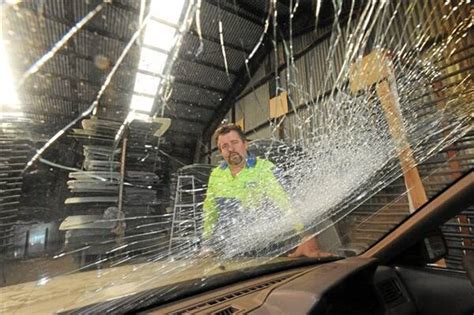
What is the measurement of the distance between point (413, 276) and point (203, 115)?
57.6 inches

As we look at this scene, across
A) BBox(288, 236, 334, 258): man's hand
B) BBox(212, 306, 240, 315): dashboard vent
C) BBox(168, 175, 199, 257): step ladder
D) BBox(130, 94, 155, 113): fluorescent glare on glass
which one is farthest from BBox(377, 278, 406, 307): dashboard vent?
BBox(130, 94, 155, 113): fluorescent glare on glass

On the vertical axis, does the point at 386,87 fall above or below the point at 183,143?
above

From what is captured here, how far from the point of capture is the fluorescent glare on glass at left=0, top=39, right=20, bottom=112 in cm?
89

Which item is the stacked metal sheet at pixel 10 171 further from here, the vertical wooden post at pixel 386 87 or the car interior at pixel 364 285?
the vertical wooden post at pixel 386 87

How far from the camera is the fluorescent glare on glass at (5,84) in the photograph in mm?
886

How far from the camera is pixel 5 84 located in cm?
90

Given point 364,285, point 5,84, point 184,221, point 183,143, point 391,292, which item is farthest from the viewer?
point 183,143

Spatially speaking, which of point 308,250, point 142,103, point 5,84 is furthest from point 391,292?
point 5,84

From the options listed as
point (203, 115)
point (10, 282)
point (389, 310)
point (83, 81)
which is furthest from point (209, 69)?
point (389, 310)

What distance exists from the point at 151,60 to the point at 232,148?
2.30 feet

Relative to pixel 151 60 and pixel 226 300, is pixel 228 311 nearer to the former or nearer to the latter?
pixel 226 300

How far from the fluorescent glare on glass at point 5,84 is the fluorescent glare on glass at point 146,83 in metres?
0.47

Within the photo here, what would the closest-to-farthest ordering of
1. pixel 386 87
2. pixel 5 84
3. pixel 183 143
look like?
pixel 5 84 → pixel 386 87 → pixel 183 143

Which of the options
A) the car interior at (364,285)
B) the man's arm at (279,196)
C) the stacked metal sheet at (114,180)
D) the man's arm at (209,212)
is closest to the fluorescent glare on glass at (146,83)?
the stacked metal sheet at (114,180)
